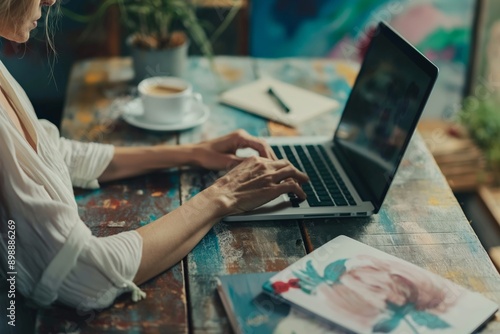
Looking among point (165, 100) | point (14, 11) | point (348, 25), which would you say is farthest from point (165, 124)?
point (348, 25)

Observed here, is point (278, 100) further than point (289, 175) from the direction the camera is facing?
Yes

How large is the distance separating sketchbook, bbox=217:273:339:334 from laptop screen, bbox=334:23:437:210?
0.35 metres

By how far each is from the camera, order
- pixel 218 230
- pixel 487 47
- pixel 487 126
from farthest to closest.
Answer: pixel 487 47
pixel 487 126
pixel 218 230

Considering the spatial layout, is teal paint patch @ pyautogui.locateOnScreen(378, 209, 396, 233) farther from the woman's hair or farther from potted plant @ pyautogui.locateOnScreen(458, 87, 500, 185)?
potted plant @ pyautogui.locateOnScreen(458, 87, 500, 185)

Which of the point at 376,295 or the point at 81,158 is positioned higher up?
the point at 376,295

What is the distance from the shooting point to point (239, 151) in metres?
1.61

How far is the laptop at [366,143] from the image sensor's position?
1.37m

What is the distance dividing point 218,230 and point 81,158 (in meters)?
0.36

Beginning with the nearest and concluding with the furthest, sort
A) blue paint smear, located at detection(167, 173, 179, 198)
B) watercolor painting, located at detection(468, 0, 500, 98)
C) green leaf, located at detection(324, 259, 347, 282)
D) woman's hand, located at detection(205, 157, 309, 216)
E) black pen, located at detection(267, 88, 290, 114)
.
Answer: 1. green leaf, located at detection(324, 259, 347, 282)
2. woman's hand, located at detection(205, 157, 309, 216)
3. blue paint smear, located at detection(167, 173, 179, 198)
4. black pen, located at detection(267, 88, 290, 114)
5. watercolor painting, located at detection(468, 0, 500, 98)

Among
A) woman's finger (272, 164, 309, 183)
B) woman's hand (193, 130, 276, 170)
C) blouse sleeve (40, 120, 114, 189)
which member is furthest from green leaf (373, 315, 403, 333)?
blouse sleeve (40, 120, 114, 189)

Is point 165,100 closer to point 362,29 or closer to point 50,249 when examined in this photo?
point 50,249

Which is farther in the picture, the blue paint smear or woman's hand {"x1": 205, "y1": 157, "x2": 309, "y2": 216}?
the blue paint smear

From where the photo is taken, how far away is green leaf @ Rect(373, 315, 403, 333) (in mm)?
1049

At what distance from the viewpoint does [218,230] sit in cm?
133
